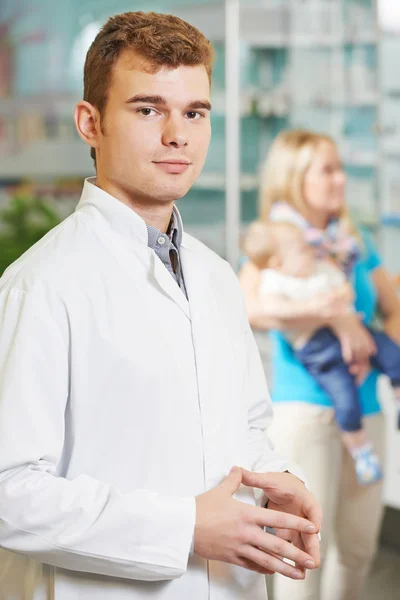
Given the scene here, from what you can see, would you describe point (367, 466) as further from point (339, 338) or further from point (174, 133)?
point (174, 133)

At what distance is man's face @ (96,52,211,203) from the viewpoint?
969 millimetres

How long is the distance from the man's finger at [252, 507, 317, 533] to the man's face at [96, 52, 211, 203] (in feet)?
1.33

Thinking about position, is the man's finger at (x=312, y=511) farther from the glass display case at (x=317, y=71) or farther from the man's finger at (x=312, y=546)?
the glass display case at (x=317, y=71)

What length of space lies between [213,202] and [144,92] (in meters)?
A: 2.51

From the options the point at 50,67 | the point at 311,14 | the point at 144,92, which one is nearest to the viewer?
the point at 144,92

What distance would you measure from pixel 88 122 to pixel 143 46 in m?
0.13

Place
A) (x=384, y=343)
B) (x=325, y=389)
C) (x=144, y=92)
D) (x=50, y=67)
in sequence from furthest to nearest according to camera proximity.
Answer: (x=50, y=67) < (x=384, y=343) < (x=325, y=389) < (x=144, y=92)

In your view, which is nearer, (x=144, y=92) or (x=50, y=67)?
(x=144, y=92)

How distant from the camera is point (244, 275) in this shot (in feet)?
7.79

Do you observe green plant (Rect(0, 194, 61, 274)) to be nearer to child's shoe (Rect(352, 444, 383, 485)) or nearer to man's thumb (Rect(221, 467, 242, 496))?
child's shoe (Rect(352, 444, 383, 485))

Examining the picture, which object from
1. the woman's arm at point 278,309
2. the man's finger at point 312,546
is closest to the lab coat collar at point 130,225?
the man's finger at point 312,546

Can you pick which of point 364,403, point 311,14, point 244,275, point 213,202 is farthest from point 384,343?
point 311,14

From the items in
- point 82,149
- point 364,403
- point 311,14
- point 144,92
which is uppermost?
point 311,14

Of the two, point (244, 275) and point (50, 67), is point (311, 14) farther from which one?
point (244, 275)
